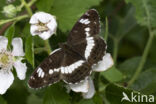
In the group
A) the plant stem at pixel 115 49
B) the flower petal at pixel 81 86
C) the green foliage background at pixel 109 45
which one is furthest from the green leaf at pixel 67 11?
the plant stem at pixel 115 49

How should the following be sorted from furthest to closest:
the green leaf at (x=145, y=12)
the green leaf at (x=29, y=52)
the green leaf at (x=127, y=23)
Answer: the green leaf at (x=127, y=23) < the green leaf at (x=145, y=12) < the green leaf at (x=29, y=52)

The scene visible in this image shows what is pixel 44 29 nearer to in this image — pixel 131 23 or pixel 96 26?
pixel 96 26

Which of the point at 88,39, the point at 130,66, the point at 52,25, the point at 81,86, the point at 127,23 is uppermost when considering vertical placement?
the point at 52,25

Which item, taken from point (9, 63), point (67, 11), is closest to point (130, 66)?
point (67, 11)

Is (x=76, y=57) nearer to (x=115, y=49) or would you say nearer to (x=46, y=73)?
(x=46, y=73)

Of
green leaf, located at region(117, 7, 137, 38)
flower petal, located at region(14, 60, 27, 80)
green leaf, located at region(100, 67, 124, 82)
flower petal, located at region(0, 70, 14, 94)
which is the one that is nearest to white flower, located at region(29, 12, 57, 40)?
flower petal, located at region(14, 60, 27, 80)

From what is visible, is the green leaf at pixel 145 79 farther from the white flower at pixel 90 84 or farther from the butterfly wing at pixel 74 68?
the butterfly wing at pixel 74 68

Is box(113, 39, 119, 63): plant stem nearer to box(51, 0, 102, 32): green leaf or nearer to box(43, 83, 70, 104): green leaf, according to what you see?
box(51, 0, 102, 32): green leaf
